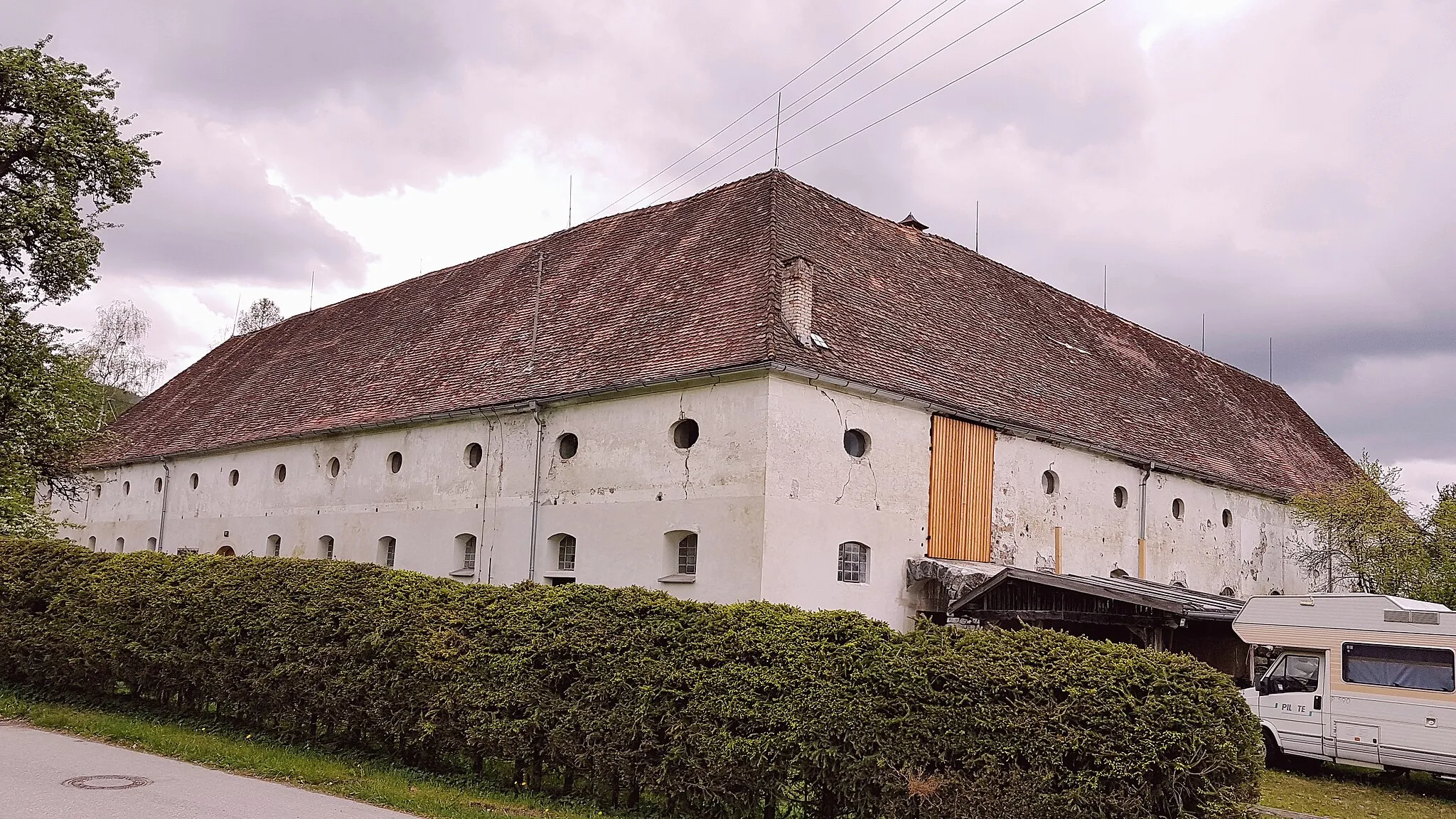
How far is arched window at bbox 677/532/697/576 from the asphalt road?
8.63 metres

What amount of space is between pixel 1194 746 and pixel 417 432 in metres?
→ 18.7

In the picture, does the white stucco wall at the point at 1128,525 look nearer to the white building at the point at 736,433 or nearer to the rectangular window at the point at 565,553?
the white building at the point at 736,433

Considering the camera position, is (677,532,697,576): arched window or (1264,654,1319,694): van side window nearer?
(1264,654,1319,694): van side window

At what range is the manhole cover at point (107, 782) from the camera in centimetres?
1033

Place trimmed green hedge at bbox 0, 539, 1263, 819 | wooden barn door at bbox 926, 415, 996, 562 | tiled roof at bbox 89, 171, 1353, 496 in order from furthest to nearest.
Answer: tiled roof at bbox 89, 171, 1353, 496 → wooden barn door at bbox 926, 415, 996, 562 → trimmed green hedge at bbox 0, 539, 1263, 819

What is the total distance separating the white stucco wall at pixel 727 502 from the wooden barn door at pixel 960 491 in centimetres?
26

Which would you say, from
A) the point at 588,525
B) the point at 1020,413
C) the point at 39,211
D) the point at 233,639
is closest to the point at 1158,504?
the point at 1020,413

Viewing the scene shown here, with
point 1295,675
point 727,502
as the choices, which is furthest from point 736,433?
point 1295,675

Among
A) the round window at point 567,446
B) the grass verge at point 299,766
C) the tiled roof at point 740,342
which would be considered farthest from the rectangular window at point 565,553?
the grass verge at point 299,766

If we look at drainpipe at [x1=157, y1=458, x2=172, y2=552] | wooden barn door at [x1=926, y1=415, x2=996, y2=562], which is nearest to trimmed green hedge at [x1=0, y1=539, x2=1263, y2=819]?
wooden barn door at [x1=926, y1=415, x2=996, y2=562]

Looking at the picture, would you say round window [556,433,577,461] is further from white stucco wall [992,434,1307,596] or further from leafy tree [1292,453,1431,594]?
leafy tree [1292,453,1431,594]

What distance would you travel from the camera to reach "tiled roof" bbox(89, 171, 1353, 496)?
66.2 ft

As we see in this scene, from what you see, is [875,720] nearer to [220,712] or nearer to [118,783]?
[118,783]

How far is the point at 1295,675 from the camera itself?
17.3 m
